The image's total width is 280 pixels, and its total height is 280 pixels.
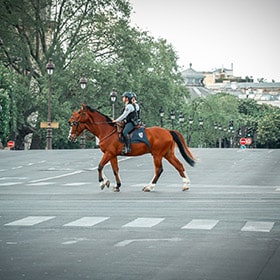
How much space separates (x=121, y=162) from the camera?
133 ft

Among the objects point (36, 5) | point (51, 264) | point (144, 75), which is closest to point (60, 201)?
point (51, 264)

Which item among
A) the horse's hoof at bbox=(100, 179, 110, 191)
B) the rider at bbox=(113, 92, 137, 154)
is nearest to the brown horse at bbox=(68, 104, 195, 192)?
the horse's hoof at bbox=(100, 179, 110, 191)

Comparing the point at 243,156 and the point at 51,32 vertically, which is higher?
the point at 51,32

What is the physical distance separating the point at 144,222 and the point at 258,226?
5.64ft

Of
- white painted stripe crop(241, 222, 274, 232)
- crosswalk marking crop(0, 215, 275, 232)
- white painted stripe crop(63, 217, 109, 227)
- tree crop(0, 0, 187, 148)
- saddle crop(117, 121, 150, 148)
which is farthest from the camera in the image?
tree crop(0, 0, 187, 148)

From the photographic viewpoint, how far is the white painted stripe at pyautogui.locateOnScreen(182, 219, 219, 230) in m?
15.0

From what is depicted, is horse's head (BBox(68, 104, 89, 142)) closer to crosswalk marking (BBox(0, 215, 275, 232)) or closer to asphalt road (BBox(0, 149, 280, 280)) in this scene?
asphalt road (BBox(0, 149, 280, 280))

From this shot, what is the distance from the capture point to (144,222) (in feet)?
51.8

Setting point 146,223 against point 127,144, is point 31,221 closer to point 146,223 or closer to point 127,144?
point 146,223

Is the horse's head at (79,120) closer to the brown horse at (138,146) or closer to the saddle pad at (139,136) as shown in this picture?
the brown horse at (138,146)

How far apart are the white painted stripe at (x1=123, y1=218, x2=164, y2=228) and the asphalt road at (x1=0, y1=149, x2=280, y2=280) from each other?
15 mm

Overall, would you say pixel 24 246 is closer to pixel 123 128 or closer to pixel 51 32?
pixel 123 128

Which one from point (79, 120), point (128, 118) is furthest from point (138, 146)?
point (79, 120)

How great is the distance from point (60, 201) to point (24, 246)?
7877 millimetres
